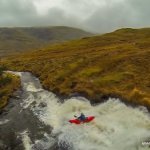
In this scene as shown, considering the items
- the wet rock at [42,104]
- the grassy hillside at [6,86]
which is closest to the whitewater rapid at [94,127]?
the wet rock at [42,104]

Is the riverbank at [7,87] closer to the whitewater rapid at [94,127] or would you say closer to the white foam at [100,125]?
the whitewater rapid at [94,127]

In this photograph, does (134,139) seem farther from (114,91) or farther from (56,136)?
(114,91)

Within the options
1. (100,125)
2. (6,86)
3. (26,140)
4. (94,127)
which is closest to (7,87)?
(6,86)

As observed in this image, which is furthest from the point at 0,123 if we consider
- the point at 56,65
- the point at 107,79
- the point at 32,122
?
the point at 56,65

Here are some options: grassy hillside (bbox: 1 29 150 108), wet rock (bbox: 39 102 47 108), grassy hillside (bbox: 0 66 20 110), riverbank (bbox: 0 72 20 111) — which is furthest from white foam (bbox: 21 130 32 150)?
grassy hillside (bbox: 0 66 20 110)

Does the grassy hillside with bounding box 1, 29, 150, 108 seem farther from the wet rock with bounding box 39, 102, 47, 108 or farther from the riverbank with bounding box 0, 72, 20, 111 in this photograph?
the riverbank with bounding box 0, 72, 20, 111

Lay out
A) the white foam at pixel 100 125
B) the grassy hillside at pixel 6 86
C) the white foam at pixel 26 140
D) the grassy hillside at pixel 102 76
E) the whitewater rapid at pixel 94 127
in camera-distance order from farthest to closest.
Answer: the grassy hillside at pixel 6 86
the grassy hillside at pixel 102 76
the white foam at pixel 26 140
the whitewater rapid at pixel 94 127
the white foam at pixel 100 125
